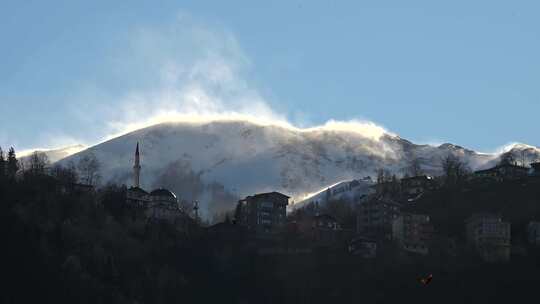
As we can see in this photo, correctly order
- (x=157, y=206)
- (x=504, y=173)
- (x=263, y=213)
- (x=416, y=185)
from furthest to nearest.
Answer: (x=416, y=185) → (x=504, y=173) → (x=263, y=213) → (x=157, y=206)

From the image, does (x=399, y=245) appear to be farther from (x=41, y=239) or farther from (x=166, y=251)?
(x=41, y=239)

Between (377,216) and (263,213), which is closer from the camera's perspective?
(377,216)

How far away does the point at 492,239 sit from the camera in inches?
6147

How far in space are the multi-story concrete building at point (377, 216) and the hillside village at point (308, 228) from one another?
0.60 ft

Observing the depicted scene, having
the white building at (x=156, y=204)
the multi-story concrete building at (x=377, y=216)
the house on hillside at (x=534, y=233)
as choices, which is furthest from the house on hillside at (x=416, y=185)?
the white building at (x=156, y=204)

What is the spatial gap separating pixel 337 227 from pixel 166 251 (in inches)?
1179

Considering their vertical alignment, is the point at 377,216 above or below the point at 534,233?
above

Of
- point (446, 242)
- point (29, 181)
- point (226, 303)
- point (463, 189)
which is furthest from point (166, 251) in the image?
point (463, 189)

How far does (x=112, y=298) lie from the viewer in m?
145

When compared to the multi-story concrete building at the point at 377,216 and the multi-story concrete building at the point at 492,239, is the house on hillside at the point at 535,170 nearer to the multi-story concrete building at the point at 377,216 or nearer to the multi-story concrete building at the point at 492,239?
the multi-story concrete building at the point at 377,216

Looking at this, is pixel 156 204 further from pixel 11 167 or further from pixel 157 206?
pixel 11 167

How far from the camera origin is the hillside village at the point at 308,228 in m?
155

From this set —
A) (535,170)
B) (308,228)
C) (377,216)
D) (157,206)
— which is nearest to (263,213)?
(308,228)

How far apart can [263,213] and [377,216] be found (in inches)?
684
